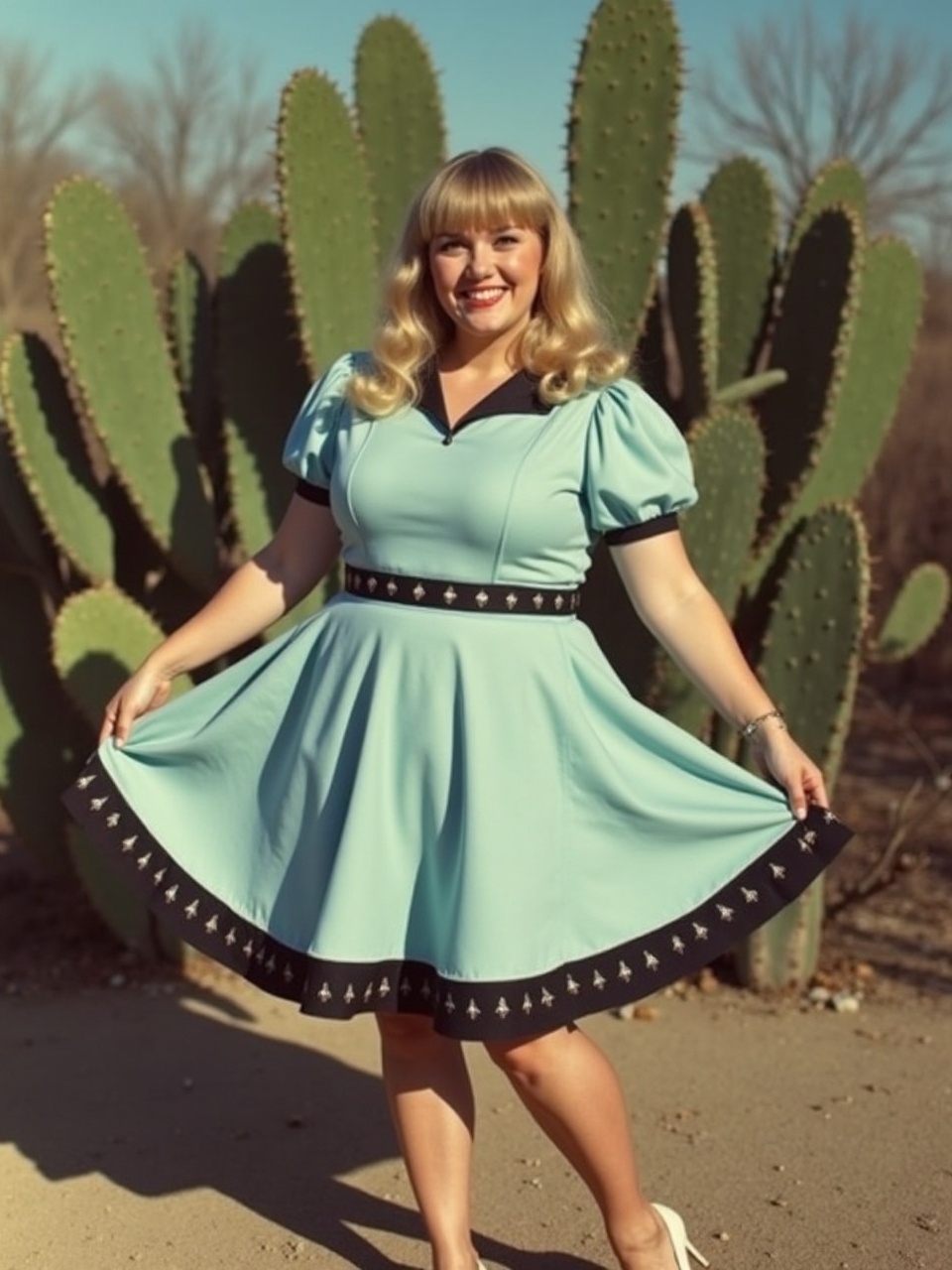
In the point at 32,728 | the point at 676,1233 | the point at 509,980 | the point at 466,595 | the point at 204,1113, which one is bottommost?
the point at 204,1113

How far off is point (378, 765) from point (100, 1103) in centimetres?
151

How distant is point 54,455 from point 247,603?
5.44 ft

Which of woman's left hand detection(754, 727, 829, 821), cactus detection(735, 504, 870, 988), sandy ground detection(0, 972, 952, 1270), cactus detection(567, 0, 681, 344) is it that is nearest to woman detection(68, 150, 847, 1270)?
woman's left hand detection(754, 727, 829, 821)

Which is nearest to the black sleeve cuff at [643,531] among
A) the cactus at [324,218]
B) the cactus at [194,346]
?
the cactus at [324,218]

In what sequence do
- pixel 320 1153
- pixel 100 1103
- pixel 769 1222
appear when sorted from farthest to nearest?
1. pixel 100 1103
2. pixel 320 1153
3. pixel 769 1222

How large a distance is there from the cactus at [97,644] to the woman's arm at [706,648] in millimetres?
1821

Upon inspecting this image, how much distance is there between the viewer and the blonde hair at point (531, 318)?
2615mm

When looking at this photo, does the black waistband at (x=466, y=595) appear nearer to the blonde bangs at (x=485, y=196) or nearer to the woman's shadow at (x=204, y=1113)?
the blonde bangs at (x=485, y=196)

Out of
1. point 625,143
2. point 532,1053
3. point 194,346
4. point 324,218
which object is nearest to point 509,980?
point 532,1053

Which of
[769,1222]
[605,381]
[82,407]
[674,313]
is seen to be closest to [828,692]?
[674,313]

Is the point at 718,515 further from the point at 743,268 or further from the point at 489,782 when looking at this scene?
the point at 489,782

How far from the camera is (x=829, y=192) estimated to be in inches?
189

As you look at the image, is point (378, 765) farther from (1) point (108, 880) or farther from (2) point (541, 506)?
(1) point (108, 880)

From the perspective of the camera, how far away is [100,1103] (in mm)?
3701
